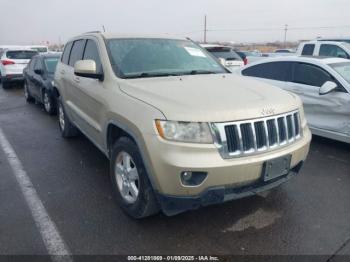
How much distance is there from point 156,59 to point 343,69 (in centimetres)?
339

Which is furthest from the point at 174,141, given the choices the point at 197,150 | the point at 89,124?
the point at 89,124

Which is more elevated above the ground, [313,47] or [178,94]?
[178,94]

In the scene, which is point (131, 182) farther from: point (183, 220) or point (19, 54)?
point (19, 54)

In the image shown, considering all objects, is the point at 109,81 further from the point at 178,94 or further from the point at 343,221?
the point at 343,221

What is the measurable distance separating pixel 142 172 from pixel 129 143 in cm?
32

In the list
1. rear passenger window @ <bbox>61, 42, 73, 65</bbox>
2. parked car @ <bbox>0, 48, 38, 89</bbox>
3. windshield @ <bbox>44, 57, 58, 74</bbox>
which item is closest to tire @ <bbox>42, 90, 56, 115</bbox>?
windshield @ <bbox>44, 57, 58, 74</bbox>

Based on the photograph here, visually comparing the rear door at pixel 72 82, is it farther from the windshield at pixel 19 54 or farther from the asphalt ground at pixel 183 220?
the windshield at pixel 19 54

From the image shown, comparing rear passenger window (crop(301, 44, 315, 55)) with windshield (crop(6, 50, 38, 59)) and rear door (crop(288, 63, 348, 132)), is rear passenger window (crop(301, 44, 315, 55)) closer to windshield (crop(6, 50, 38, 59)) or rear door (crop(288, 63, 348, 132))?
rear door (crop(288, 63, 348, 132))

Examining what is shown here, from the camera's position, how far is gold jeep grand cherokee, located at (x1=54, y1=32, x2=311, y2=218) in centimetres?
262

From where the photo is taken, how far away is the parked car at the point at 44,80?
7668 millimetres

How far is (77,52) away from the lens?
504 centimetres

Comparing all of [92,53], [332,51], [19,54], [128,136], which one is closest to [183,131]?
[128,136]

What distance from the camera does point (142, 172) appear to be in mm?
2883

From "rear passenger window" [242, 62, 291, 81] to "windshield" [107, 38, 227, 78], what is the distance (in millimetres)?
2159
